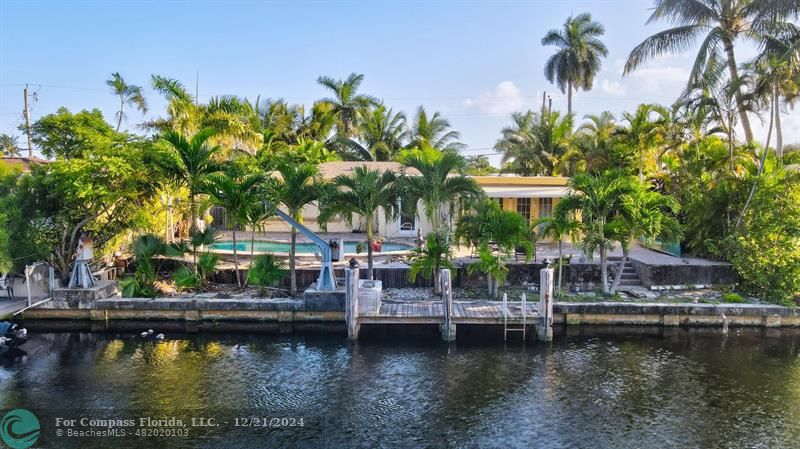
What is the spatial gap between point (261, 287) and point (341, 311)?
109 inches

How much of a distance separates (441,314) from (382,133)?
70.8ft

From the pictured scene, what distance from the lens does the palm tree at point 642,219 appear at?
46.1 ft

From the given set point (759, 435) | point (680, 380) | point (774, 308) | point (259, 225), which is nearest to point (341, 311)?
point (259, 225)

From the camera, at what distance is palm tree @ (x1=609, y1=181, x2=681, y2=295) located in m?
14.0

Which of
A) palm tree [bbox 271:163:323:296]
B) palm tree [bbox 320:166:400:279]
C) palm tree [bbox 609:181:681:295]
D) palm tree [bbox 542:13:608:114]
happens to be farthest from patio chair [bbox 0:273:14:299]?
palm tree [bbox 542:13:608:114]

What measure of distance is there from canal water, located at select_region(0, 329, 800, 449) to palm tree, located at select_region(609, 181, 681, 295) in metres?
2.74

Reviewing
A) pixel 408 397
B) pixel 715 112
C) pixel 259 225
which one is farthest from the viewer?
pixel 715 112

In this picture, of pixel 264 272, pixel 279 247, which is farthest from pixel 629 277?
pixel 279 247

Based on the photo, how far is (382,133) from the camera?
32938 mm

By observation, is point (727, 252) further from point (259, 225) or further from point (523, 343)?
point (259, 225)

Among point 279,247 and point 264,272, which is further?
point 279,247

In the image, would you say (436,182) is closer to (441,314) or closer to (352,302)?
(441,314)

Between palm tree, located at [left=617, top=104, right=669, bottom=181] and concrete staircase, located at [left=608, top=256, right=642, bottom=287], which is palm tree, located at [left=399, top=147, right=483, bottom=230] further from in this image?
palm tree, located at [left=617, top=104, right=669, bottom=181]

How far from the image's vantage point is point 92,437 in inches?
325
